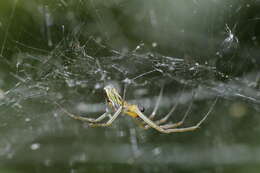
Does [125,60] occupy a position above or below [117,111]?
above

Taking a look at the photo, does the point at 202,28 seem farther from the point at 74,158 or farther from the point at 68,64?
the point at 74,158

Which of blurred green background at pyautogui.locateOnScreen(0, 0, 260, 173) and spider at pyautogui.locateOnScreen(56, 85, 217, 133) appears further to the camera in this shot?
blurred green background at pyautogui.locateOnScreen(0, 0, 260, 173)

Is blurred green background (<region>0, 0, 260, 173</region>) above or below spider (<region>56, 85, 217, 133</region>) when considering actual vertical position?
above

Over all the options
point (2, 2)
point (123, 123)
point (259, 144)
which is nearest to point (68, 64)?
point (2, 2)

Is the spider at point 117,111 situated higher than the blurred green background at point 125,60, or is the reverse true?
the blurred green background at point 125,60

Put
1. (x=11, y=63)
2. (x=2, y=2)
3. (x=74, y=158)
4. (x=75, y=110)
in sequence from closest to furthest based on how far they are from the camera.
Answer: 1. (x=2, y=2)
2. (x=11, y=63)
3. (x=75, y=110)
4. (x=74, y=158)

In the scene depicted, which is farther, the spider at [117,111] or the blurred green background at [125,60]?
the blurred green background at [125,60]

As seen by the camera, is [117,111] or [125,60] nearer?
[117,111]

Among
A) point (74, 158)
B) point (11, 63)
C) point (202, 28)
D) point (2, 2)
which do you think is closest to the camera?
point (2, 2)
